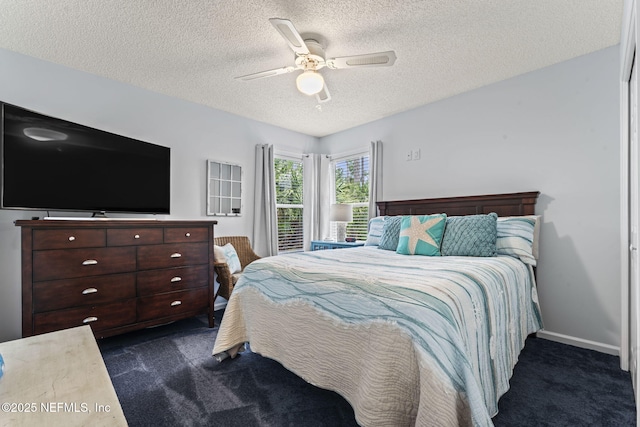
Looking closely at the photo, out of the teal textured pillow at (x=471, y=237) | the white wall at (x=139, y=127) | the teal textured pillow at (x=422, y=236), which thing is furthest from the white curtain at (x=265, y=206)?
the teal textured pillow at (x=471, y=237)

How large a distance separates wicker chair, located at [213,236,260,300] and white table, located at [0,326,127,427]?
1.83 m

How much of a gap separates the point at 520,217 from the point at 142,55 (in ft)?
11.7

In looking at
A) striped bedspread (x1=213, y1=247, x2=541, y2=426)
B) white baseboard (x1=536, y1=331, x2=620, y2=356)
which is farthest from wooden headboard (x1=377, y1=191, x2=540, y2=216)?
white baseboard (x1=536, y1=331, x2=620, y2=356)

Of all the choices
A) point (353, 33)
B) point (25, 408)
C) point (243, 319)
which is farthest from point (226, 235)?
point (25, 408)

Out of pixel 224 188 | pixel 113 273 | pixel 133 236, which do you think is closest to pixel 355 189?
pixel 224 188

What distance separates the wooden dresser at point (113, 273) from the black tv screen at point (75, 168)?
30 cm

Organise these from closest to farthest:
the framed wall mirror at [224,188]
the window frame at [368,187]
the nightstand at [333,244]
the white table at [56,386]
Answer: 1. the white table at [56,386]
2. the framed wall mirror at [224,188]
3. the nightstand at [333,244]
4. the window frame at [368,187]

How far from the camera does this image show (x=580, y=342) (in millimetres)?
2531

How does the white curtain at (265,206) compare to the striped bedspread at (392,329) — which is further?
the white curtain at (265,206)

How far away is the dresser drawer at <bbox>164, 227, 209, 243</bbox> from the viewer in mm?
2781

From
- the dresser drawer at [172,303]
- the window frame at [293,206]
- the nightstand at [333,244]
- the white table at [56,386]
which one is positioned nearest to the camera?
the white table at [56,386]

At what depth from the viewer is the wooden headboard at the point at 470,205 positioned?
278cm

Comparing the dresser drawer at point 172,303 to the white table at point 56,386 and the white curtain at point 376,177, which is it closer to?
the white table at point 56,386

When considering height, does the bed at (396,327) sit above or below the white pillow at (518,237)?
below
